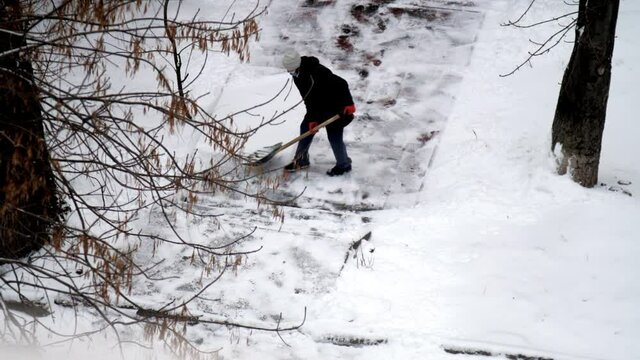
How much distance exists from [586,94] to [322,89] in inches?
114

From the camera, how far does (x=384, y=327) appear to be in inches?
293

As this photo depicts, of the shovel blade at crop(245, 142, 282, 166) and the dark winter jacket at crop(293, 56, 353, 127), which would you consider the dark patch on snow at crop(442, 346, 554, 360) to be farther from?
the shovel blade at crop(245, 142, 282, 166)

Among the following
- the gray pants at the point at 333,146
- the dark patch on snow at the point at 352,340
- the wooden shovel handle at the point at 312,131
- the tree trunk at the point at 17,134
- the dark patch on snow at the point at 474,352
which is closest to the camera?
the tree trunk at the point at 17,134

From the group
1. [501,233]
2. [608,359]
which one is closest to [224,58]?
[501,233]

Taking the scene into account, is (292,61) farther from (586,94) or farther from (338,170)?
(586,94)

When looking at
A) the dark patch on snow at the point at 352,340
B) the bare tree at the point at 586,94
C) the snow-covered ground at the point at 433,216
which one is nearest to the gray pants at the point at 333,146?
the snow-covered ground at the point at 433,216

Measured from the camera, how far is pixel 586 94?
8.68 meters

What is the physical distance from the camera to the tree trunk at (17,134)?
562cm

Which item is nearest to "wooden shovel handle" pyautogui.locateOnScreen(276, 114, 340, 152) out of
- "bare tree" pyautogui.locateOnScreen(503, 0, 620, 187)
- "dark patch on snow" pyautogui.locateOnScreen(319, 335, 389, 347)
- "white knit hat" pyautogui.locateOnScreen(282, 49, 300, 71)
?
"white knit hat" pyautogui.locateOnScreen(282, 49, 300, 71)

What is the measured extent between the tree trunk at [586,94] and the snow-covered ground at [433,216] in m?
0.27

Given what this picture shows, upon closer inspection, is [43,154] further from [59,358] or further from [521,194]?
[521,194]

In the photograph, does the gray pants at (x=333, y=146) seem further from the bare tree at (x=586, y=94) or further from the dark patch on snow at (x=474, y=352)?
the dark patch on snow at (x=474, y=352)

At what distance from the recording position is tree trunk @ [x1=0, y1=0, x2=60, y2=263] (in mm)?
5621

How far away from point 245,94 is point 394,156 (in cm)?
247
